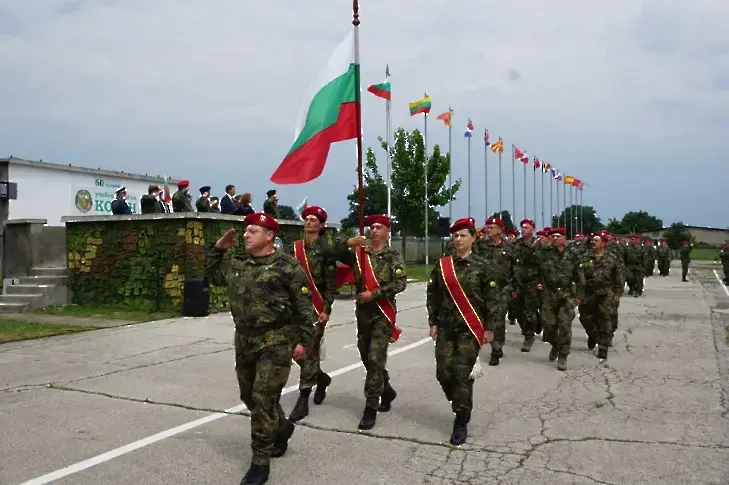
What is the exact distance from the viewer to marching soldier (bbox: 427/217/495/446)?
19.1 feet

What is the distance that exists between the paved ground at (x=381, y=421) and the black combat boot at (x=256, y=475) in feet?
0.54

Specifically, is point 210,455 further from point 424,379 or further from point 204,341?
point 204,341

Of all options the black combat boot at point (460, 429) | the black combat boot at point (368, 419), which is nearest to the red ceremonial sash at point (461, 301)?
the black combat boot at point (460, 429)

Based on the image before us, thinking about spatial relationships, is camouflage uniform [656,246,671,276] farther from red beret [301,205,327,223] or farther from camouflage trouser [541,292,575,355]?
red beret [301,205,327,223]

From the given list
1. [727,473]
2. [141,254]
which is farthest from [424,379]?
[141,254]

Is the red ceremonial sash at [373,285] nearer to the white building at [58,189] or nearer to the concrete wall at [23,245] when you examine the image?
the concrete wall at [23,245]

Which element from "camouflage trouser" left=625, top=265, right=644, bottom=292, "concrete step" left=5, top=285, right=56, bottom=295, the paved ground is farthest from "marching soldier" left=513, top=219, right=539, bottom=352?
"concrete step" left=5, top=285, right=56, bottom=295

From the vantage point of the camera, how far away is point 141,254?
16.3m

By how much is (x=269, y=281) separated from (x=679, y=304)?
56.1 feet

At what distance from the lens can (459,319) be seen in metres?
5.96

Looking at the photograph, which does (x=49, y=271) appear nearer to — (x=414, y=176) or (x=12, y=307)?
(x=12, y=307)

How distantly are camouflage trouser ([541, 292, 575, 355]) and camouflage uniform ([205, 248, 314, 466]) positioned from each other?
5.33m

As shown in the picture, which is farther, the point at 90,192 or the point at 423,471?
the point at 90,192

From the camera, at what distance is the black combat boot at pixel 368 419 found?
6113 mm
